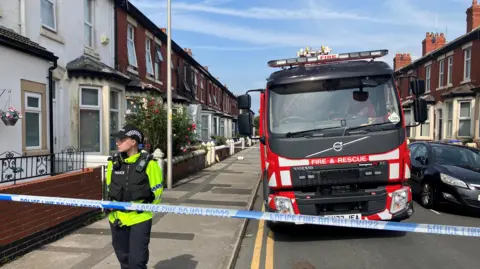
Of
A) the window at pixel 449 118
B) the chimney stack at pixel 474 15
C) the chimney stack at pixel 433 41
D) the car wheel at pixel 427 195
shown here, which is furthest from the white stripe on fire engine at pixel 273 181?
the chimney stack at pixel 433 41

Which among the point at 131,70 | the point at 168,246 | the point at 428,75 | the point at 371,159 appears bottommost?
the point at 168,246

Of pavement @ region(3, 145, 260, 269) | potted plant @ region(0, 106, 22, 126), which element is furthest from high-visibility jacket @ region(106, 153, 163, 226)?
potted plant @ region(0, 106, 22, 126)

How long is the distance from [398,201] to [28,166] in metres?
6.98

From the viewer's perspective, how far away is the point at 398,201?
5.53 meters

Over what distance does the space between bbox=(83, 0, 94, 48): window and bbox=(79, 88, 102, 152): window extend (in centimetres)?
202

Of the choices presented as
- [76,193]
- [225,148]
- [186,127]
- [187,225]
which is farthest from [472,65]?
[76,193]

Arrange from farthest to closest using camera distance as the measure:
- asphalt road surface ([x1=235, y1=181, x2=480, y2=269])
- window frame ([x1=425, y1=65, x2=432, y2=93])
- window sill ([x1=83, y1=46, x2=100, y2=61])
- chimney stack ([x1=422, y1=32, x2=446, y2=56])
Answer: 1. chimney stack ([x1=422, y1=32, x2=446, y2=56])
2. window frame ([x1=425, y1=65, x2=432, y2=93])
3. window sill ([x1=83, y1=46, x2=100, y2=61])
4. asphalt road surface ([x1=235, y1=181, x2=480, y2=269])

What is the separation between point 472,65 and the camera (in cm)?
2088

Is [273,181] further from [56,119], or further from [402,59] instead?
[402,59]

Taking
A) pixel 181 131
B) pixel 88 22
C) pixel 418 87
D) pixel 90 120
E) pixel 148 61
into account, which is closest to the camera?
pixel 418 87

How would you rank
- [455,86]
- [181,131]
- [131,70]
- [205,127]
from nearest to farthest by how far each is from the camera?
[181,131]
[131,70]
[455,86]
[205,127]

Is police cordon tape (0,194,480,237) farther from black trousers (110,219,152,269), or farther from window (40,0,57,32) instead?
window (40,0,57,32)

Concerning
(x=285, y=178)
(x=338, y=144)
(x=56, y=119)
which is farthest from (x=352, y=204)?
(x=56, y=119)

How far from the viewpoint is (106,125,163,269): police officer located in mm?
3451
